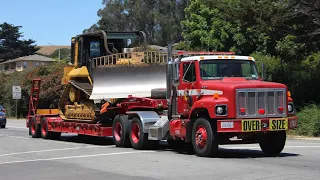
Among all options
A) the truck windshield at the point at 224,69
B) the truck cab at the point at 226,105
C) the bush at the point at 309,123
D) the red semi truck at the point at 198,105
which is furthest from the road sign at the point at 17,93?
the truck windshield at the point at 224,69

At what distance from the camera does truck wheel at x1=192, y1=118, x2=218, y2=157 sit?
13.7 meters

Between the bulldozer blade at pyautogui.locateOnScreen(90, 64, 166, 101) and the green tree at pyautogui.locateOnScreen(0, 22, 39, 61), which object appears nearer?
the bulldozer blade at pyautogui.locateOnScreen(90, 64, 166, 101)

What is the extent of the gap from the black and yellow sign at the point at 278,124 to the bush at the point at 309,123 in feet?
32.6

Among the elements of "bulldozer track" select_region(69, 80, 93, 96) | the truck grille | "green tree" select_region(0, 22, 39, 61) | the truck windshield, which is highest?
"green tree" select_region(0, 22, 39, 61)

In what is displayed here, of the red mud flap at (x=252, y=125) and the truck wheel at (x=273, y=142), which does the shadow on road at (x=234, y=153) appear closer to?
the truck wheel at (x=273, y=142)

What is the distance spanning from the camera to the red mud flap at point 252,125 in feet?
43.9

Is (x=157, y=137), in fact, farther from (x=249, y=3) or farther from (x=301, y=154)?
(x=249, y=3)

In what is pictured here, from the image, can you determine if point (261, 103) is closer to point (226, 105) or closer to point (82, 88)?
point (226, 105)

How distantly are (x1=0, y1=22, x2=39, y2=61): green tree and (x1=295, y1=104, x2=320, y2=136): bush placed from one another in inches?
3298

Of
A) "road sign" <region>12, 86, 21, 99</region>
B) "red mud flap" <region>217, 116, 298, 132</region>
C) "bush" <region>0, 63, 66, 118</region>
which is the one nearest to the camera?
Result: "red mud flap" <region>217, 116, 298, 132</region>

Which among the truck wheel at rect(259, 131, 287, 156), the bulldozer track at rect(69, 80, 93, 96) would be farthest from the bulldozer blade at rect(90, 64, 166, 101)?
the truck wheel at rect(259, 131, 287, 156)

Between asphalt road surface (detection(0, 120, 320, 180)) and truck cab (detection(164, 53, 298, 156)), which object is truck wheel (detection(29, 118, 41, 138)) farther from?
truck cab (detection(164, 53, 298, 156))

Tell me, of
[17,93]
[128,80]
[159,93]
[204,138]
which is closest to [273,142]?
[204,138]

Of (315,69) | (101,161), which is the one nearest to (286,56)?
(315,69)
